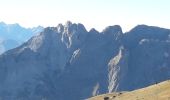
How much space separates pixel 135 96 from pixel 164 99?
101 feet

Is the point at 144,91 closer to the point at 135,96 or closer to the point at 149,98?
the point at 135,96

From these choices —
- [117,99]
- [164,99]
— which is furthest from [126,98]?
[164,99]

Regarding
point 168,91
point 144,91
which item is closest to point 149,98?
point 168,91

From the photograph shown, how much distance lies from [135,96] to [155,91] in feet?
34.5

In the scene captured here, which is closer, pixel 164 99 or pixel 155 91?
pixel 164 99

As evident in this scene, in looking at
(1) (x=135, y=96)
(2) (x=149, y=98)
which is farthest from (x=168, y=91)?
(1) (x=135, y=96)

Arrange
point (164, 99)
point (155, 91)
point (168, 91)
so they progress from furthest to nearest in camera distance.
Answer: point (155, 91) → point (168, 91) → point (164, 99)

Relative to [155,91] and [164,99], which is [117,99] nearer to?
[155,91]

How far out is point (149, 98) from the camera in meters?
170

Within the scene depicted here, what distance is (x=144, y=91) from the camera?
7623 inches

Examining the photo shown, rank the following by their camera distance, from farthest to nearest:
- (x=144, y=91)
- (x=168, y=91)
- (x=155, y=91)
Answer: (x=144, y=91), (x=155, y=91), (x=168, y=91)

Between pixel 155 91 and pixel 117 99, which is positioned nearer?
pixel 155 91

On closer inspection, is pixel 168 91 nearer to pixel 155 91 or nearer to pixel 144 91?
pixel 155 91

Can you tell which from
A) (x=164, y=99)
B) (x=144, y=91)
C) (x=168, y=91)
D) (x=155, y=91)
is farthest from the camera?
(x=144, y=91)
